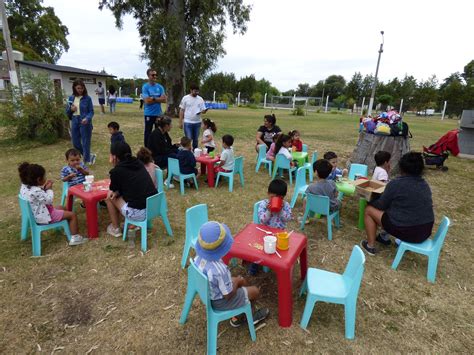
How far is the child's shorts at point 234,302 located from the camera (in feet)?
7.09

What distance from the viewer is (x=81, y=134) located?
685cm

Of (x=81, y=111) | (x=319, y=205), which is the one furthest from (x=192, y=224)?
(x=81, y=111)

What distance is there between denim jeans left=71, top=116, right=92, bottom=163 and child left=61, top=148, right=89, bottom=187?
9.65 ft

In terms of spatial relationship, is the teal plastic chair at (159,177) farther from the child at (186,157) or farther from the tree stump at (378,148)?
the tree stump at (378,148)

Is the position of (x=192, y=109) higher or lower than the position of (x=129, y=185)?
higher

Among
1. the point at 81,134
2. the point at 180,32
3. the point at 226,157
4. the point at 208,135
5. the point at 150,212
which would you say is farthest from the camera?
the point at 180,32

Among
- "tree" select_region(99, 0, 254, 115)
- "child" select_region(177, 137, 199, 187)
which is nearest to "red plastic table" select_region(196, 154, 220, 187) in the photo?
"child" select_region(177, 137, 199, 187)

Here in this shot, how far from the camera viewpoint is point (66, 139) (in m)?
9.55

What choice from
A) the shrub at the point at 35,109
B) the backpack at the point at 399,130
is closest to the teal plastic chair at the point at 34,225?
the shrub at the point at 35,109

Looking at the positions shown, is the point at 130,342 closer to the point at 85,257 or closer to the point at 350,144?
the point at 85,257

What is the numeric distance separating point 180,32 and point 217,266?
54.6 ft

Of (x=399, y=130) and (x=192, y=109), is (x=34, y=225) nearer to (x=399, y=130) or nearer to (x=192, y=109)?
(x=192, y=109)

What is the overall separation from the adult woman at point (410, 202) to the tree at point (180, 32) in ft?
49.7

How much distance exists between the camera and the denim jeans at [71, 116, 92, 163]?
22.1 ft
